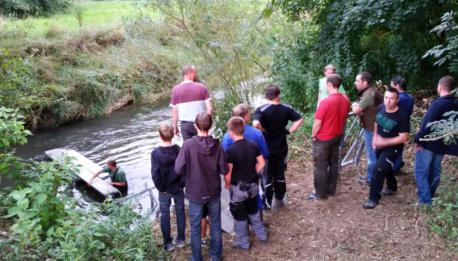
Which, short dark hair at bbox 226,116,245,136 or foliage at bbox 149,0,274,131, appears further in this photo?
foliage at bbox 149,0,274,131

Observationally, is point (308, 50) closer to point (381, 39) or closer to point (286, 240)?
point (381, 39)

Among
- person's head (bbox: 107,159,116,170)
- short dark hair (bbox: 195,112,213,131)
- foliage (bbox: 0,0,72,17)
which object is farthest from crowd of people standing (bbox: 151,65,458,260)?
foliage (bbox: 0,0,72,17)

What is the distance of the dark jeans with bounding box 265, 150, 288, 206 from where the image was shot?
14.6ft

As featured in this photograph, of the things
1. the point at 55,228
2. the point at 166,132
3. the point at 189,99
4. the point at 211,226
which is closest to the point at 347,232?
the point at 211,226

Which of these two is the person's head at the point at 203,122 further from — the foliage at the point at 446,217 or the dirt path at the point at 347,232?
the foliage at the point at 446,217

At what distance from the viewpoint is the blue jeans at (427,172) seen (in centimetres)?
404

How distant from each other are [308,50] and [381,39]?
1740mm

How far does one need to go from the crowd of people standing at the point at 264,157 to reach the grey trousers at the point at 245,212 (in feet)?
0.04

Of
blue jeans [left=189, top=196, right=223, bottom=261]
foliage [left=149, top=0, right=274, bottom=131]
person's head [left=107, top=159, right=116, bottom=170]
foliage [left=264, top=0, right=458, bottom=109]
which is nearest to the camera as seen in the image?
blue jeans [left=189, top=196, right=223, bottom=261]

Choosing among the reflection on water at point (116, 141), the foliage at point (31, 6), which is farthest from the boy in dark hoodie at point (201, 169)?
the foliage at point (31, 6)

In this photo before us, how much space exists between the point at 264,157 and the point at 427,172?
6.55 ft

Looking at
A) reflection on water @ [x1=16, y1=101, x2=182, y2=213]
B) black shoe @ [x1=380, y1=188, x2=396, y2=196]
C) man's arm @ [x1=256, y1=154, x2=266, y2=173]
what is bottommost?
reflection on water @ [x1=16, y1=101, x2=182, y2=213]

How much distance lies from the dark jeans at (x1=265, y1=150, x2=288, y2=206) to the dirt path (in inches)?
11.6

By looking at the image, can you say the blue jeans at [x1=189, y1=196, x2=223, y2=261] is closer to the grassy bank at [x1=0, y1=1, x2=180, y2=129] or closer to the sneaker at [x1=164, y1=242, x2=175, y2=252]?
the sneaker at [x1=164, y1=242, x2=175, y2=252]
